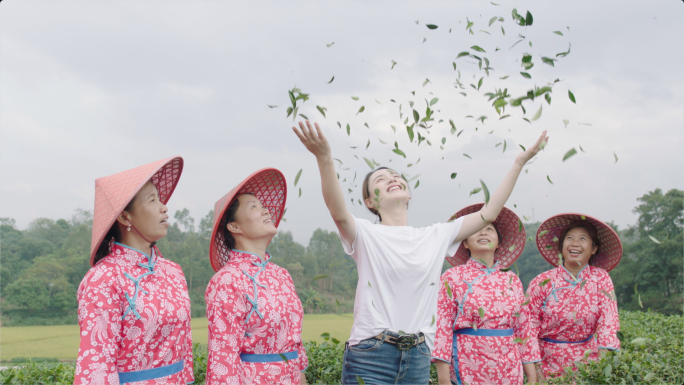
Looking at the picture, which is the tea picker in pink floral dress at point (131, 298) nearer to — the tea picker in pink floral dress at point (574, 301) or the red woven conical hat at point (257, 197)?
the red woven conical hat at point (257, 197)

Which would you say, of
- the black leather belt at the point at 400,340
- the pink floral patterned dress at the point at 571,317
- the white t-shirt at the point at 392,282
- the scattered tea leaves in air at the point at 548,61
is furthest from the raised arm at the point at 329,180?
the pink floral patterned dress at the point at 571,317

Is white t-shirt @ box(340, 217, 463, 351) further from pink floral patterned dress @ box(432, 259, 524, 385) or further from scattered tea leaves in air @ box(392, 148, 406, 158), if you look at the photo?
pink floral patterned dress @ box(432, 259, 524, 385)

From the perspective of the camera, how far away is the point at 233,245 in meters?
3.27

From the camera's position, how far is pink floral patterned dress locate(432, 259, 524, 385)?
11.5 ft

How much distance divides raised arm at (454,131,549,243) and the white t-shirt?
41 centimetres

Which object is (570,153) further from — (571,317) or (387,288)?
(571,317)

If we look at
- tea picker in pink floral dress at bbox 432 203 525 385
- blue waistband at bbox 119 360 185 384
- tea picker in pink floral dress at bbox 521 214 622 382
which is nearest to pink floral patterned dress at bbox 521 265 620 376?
tea picker in pink floral dress at bbox 521 214 622 382

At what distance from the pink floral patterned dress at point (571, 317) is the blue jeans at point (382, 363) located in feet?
6.32

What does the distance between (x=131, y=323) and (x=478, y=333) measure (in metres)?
2.44

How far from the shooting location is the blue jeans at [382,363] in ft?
8.47

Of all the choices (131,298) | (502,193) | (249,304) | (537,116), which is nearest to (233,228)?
(249,304)

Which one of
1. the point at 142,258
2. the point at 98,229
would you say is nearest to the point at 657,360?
the point at 142,258

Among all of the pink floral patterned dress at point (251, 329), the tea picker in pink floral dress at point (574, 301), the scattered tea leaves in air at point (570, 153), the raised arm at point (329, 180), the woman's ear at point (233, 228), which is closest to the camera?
the raised arm at point (329, 180)

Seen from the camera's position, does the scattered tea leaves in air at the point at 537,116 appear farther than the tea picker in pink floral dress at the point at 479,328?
No
